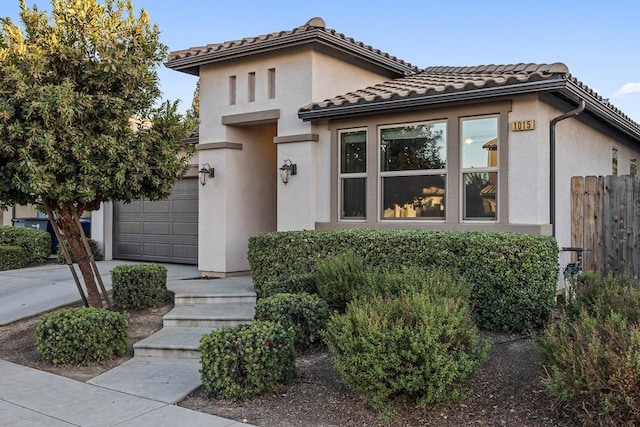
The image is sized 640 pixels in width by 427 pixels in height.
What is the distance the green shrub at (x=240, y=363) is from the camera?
4934 mm

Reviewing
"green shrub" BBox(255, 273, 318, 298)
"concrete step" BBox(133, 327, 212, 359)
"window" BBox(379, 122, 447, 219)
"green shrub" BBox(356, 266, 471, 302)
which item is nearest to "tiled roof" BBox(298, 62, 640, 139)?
"window" BBox(379, 122, 447, 219)

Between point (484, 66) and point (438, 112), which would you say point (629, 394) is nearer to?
point (438, 112)

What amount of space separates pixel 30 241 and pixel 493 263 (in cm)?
1190

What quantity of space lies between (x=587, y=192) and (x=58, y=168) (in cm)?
778

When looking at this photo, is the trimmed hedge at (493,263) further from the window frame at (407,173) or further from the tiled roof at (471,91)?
the tiled roof at (471,91)

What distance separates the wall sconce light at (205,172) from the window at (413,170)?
3594 mm

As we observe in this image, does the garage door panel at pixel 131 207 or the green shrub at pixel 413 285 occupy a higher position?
the garage door panel at pixel 131 207

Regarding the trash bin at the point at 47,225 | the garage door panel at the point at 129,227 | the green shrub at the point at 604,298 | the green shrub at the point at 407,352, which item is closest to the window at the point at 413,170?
the green shrub at the point at 604,298

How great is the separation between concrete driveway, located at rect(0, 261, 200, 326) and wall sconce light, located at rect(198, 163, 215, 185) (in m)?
1.90

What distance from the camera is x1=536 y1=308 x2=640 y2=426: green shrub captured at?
377 cm

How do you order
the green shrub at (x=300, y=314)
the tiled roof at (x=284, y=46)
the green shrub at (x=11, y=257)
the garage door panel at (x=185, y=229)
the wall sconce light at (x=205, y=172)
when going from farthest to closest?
the green shrub at (x=11, y=257) < the garage door panel at (x=185, y=229) < the wall sconce light at (x=205, y=172) < the tiled roof at (x=284, y=46) < the green shrub at (x=300, y=314)

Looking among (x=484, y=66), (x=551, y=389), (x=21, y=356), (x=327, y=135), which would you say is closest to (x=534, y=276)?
(x=551, y=389)

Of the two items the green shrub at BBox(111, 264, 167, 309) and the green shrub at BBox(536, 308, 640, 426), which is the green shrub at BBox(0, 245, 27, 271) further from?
the green shrub at BBox(536, 308, 640, 426)

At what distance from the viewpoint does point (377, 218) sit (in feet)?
29.9
